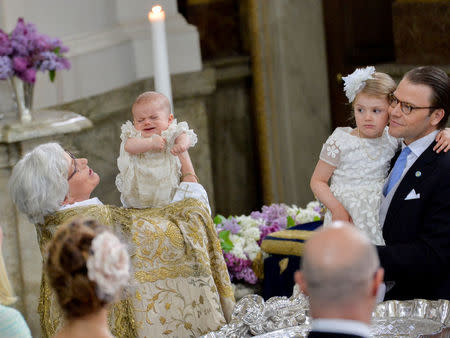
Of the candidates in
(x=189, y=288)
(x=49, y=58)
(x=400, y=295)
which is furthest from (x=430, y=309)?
(x=49, y=58)

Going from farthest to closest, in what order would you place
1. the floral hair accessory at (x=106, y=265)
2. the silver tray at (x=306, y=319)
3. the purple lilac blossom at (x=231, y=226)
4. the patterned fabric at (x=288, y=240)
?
the purple lilac blossom at (x=231, y=226) → the patterned fabric at (x=288, y=240) → the silver tray at (x=306, y=319) → the floral hair accessory at (x=106, y=265)

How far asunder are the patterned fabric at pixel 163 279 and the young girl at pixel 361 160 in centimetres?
48

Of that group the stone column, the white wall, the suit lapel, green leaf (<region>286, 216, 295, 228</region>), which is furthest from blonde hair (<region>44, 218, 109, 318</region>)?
the stone column

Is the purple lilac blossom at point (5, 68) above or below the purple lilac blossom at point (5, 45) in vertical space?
below

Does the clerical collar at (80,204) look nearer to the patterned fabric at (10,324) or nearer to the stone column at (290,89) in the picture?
the patterned fabric at (10,324)

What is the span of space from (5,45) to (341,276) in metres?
3.15

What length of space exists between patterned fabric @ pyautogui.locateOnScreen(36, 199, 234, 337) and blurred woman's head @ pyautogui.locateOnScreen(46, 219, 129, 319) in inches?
40.6

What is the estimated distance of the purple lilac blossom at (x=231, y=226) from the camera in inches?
164

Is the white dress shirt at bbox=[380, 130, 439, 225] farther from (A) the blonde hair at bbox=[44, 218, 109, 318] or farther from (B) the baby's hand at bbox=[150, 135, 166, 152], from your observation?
(A) the blonde hair at bbox=[44, 218, 109, 318]

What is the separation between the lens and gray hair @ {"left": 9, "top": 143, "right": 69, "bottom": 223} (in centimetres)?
282

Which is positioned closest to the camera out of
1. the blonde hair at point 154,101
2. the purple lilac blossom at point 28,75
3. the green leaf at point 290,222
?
the blonde hair at point 154,101

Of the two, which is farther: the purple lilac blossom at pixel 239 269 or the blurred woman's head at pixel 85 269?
the purple lilac blossom at pixel 239 269

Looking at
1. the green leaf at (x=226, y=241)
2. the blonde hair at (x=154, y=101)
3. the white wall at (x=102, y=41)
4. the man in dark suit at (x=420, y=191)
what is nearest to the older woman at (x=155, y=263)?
the blonde hair at (x=154, y=101)

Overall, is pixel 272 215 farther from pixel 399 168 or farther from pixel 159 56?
pixel 399 168
